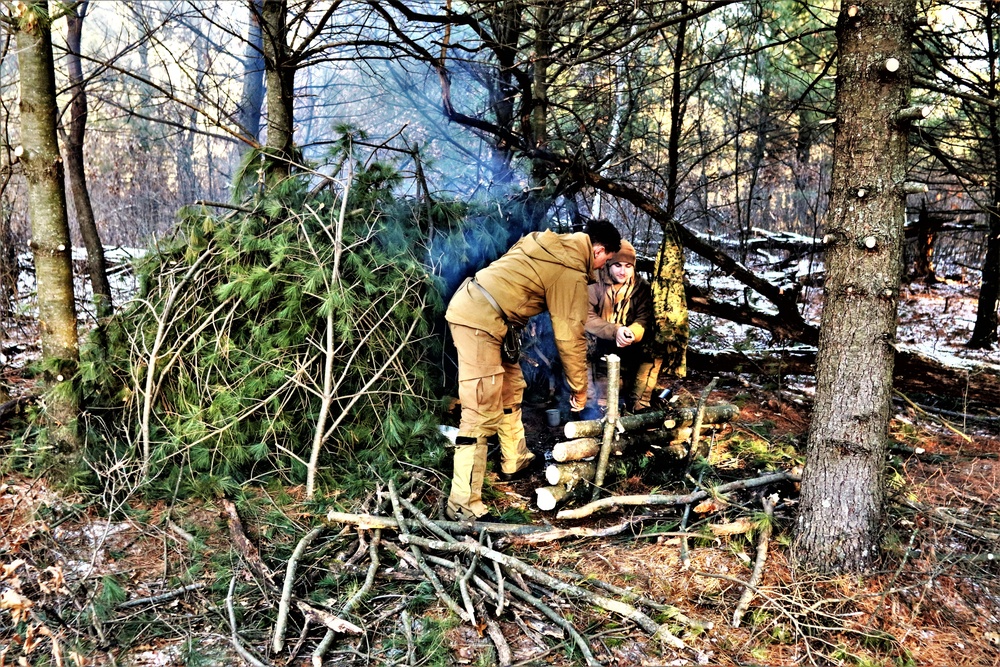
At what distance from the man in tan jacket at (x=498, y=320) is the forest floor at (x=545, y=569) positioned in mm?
398

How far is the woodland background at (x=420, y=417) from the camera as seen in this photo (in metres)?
3.04

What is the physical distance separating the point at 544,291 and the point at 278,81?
3071 mm

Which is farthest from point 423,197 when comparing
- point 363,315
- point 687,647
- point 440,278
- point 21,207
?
point 21,207

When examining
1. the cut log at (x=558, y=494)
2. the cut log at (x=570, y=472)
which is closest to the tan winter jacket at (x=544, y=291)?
the cut log at (x=570, y=472)

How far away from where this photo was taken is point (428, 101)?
24.0 feet

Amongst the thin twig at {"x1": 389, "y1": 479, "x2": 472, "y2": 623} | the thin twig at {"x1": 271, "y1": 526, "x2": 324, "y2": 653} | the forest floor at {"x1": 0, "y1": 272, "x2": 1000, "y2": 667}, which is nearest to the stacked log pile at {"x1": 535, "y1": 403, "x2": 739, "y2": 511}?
the forest floor at {"x1": 0, "y1": 272, "x2": 1000, "y2": 667}

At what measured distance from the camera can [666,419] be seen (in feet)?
16.3

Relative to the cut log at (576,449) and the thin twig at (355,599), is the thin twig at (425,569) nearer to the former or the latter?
the thin twig at (355,599)

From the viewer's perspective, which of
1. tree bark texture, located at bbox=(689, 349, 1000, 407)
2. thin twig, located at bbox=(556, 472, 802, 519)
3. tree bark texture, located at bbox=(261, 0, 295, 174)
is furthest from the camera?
tree bark texture, located at bbox=(689, 349, 1000, 407)

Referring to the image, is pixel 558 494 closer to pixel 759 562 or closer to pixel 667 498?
pixel 667 498

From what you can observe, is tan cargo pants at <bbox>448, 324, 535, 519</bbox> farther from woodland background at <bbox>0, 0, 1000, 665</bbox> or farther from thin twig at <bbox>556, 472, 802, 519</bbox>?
thin twig at <bbox>556, 472, 802, 519</bbox>

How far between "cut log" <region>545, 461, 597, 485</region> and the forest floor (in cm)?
23

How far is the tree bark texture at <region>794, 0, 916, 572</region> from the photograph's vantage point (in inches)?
119

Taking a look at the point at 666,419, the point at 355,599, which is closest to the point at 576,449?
the point at 666,419
